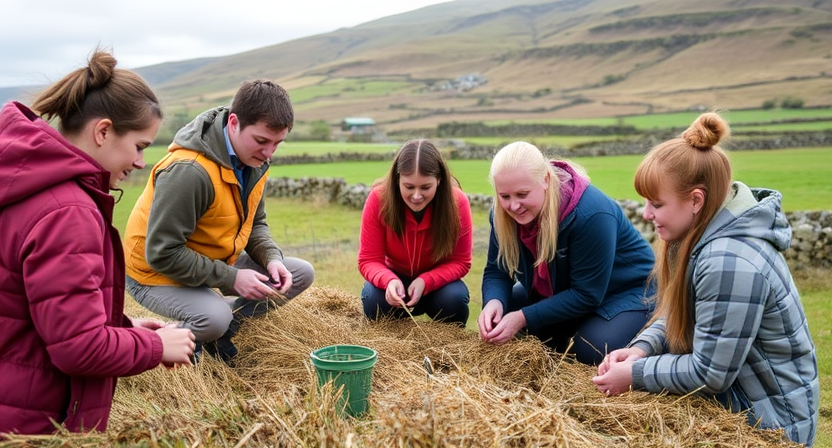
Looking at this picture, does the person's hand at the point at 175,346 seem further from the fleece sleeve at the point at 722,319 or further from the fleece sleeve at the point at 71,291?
the fleece sleeve at the point at 722,319

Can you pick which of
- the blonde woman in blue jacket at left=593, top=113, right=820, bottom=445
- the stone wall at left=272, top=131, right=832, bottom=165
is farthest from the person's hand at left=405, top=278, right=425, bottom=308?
the stone wall at left=272, top=131, right=832, bottom=165

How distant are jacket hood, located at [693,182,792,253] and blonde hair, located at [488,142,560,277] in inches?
42.8

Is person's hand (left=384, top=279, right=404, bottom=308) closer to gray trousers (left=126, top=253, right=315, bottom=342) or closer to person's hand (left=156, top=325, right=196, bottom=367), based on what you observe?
gray trousers (left=126, top=253, right=315, bottom=342)

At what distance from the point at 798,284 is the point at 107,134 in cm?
759

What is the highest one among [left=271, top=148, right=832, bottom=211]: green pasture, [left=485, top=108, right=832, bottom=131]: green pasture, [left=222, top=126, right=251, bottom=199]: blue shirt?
[left=222, top=126, right=251, bottom=199]: blue shirt

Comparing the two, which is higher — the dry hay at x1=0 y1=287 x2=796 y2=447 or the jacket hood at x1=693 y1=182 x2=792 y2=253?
the jacket hood at x1=693 y1=182 x2=792 y2=253

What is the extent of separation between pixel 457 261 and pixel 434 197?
1.81 ft

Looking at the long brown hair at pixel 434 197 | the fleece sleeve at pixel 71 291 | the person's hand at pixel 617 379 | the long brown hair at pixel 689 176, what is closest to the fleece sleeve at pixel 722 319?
the long brown hair at pixel 689 176

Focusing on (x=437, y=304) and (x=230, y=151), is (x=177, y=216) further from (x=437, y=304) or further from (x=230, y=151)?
Answer: (x=437, y=304)

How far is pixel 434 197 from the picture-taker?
14.8ft

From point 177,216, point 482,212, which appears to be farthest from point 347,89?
point 177,216

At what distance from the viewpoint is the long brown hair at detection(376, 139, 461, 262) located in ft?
13.9

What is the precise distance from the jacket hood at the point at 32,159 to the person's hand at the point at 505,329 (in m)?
2.38

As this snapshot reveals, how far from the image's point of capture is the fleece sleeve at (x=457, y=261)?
464 cm
